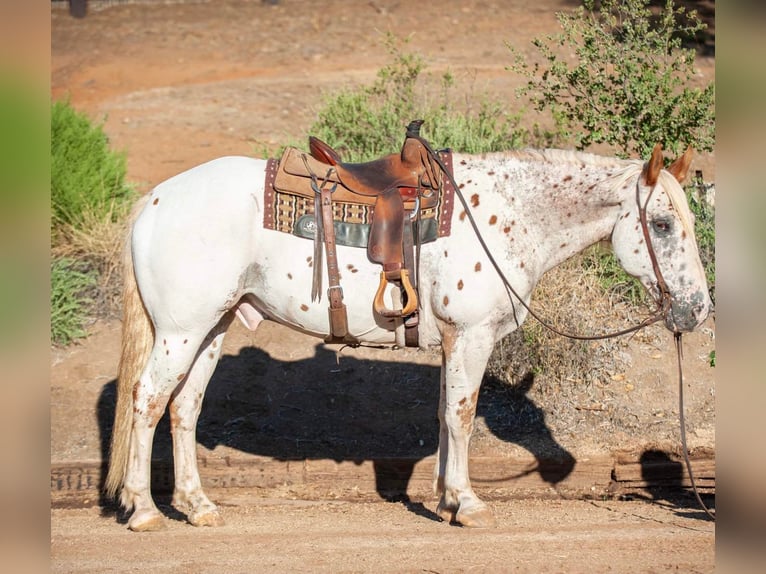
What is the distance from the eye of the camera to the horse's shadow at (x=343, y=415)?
6.56m

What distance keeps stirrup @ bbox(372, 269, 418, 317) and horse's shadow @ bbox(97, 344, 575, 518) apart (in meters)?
1.57

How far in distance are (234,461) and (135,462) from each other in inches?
48.2

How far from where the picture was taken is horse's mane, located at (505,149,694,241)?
4.86 meters

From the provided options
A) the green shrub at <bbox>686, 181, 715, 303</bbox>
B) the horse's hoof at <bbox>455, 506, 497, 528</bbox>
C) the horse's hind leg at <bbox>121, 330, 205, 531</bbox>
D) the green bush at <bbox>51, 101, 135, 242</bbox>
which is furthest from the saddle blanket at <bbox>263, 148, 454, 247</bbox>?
the green bush at <bbox>51, 101, 135, 242</bbox>

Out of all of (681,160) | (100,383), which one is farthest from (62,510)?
(681,160)

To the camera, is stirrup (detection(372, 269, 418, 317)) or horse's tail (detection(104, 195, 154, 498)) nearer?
stirrup (detection(372, 269, 418, 317))

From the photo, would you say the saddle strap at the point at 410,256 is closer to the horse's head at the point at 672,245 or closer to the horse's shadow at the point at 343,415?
the horse's head at the point at 672,245

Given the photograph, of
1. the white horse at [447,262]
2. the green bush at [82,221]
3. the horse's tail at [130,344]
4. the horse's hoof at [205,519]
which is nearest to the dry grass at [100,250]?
the green bush at [82,221]

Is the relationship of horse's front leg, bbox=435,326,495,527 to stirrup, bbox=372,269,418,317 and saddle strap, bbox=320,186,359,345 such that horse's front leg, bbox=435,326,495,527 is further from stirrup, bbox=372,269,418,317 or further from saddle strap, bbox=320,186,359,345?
saddle strap, bbox=320,186,359,345

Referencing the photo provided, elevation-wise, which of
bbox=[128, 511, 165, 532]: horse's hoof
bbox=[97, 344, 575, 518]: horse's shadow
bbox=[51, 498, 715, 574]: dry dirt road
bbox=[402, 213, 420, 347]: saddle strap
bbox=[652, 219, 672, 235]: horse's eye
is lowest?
bbox=[51, 498, 715, 574]: dry dirt road

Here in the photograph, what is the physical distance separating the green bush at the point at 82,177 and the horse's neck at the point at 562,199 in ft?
15.7

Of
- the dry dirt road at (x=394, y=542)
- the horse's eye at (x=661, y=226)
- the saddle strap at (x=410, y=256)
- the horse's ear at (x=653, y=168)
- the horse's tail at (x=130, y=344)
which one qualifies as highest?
the horse's ear at (x=653, y=168)
